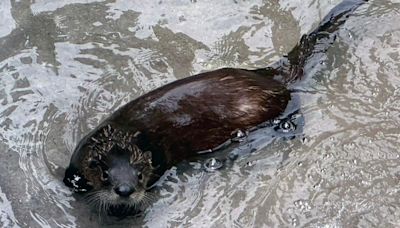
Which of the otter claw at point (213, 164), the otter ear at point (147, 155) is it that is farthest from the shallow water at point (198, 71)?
the otter ear at point (147, 155)

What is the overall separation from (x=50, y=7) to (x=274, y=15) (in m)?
1.33

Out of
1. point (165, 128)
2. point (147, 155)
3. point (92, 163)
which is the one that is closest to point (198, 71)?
point (165, 128)

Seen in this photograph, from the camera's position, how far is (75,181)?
406 cm

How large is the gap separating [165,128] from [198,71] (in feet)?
1.97

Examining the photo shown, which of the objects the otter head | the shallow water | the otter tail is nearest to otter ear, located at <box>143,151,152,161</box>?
the otter head

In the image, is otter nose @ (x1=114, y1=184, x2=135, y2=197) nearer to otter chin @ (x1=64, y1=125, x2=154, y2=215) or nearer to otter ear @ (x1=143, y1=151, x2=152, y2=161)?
otter chin @ (x1=64, y1=125, x2=154, y2=215)

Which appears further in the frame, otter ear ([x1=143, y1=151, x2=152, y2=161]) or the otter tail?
the otter tail

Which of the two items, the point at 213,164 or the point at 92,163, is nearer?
the point at 92,163

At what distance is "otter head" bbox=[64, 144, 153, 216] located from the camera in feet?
12.7

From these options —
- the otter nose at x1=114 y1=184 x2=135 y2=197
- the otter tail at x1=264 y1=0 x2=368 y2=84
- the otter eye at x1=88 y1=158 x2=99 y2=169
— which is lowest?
the otter nose at x1=114 y1=184 x2=135 y2=197

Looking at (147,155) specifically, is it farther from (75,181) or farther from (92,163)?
(75,181)

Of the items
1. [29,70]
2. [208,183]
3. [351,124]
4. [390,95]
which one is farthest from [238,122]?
[29,70]

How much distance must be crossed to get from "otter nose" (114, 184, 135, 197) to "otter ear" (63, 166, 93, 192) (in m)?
0.24

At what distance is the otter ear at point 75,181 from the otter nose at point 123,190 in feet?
0.80
